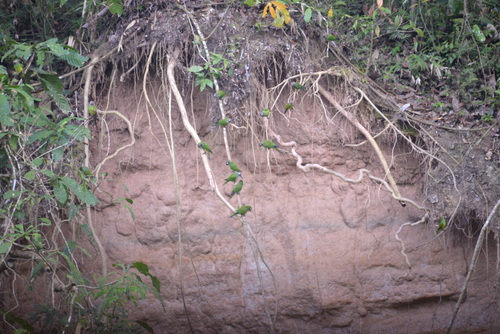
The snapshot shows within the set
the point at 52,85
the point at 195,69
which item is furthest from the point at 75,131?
the point at 195,69

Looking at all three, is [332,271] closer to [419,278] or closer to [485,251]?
[419,278]

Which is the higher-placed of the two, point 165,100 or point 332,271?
point 165,100

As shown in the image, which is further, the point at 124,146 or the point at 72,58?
the point at 124,146

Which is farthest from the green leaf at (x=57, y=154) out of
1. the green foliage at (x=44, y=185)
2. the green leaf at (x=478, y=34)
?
the green leaf at (x=478, y=34)

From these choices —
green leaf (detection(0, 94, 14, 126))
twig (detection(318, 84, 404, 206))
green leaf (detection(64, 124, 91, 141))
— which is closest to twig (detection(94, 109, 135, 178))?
green leaf (detection(64, 124, 91, 141))

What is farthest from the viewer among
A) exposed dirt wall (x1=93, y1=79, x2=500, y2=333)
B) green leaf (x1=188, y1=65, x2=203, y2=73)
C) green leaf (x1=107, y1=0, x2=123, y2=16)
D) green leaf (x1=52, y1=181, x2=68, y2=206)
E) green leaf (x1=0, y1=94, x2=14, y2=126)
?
exposed dirt wall (x1=93, y1=79, x2=500, y2=333)

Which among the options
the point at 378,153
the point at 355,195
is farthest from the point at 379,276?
the point at 378,153

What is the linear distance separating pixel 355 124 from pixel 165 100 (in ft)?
4.61

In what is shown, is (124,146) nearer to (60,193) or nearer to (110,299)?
(60,193)

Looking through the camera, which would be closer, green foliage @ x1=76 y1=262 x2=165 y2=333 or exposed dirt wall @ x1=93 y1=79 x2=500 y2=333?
green foliage @ x1=76 y1=262 x2=165 y2=333

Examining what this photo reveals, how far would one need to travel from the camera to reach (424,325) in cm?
381

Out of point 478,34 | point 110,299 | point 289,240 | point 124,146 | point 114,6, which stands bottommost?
point 289,240

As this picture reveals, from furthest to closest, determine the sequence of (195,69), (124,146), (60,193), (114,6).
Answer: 1. (124,146)
2. (195,69)
3. (114,6)
4. (60,193)

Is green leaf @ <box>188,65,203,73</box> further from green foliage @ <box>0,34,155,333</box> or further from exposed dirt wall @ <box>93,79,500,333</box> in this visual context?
green foliage @ <box>0,34,155,333</box>
